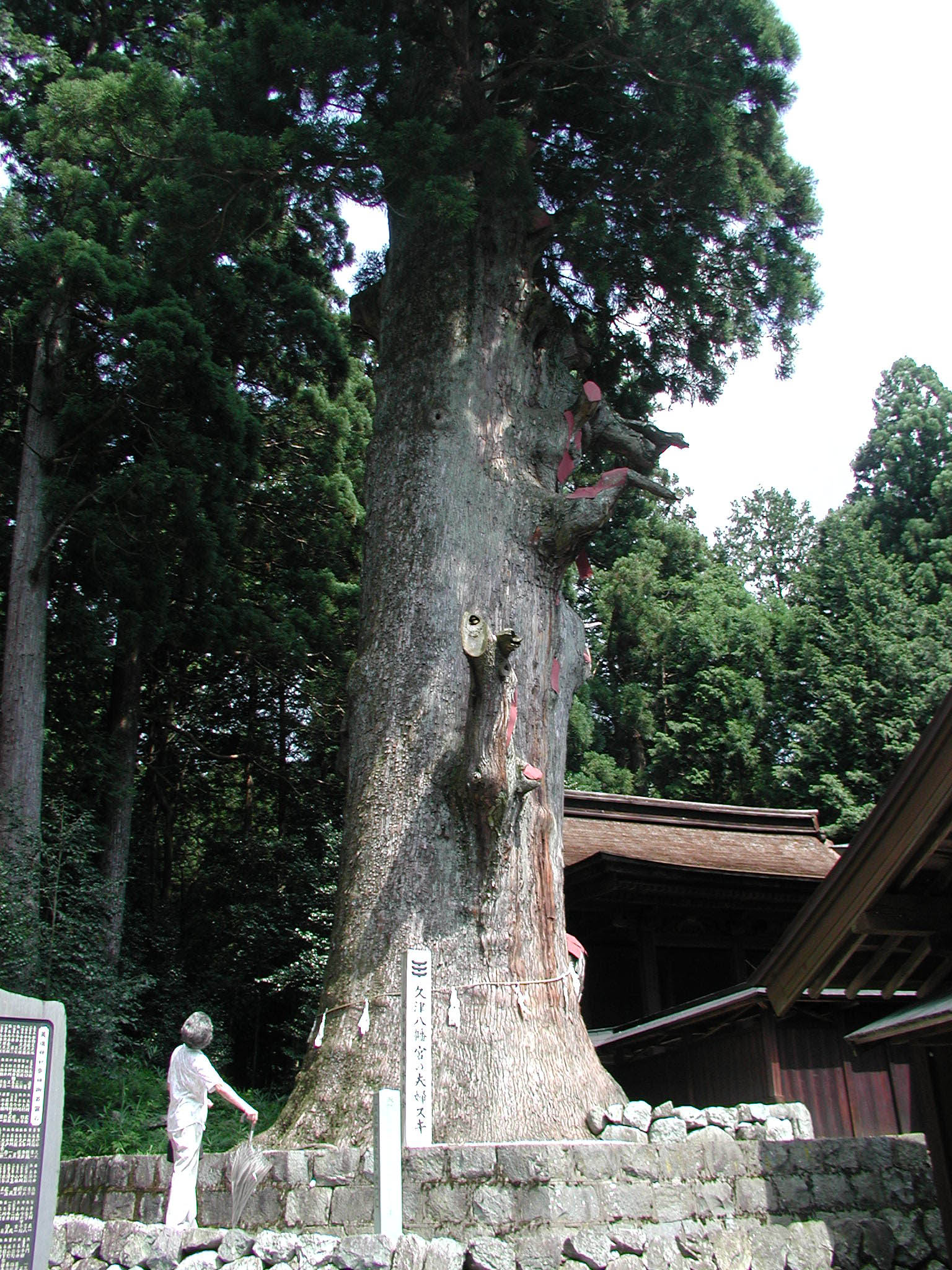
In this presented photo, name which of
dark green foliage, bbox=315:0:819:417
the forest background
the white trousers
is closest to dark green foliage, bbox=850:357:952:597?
the forest background

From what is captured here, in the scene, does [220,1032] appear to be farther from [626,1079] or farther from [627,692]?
[627,692]

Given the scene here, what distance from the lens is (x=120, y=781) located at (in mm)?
11938

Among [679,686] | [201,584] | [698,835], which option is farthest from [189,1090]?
[679,686]

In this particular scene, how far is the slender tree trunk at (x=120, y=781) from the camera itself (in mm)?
10766

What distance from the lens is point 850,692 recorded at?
58.9ft

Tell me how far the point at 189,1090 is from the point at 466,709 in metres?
2.47

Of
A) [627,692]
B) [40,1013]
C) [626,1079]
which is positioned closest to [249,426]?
[626,1079]

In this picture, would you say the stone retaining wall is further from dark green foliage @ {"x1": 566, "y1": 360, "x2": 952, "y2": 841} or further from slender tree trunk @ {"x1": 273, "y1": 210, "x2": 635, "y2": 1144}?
dark green foliage @ {"x1": 566, "y1": 360, "x2": 952, "y2": 841}

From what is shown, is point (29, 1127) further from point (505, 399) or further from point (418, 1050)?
point (505, 399)

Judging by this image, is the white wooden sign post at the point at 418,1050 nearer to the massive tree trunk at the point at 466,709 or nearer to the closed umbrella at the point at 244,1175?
the massive tree trunk at the point at 466,709

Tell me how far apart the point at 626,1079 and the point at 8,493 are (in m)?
8.84

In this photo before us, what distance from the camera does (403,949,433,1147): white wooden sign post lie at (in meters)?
4.86

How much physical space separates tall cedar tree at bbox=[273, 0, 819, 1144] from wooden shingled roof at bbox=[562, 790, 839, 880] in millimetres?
4681

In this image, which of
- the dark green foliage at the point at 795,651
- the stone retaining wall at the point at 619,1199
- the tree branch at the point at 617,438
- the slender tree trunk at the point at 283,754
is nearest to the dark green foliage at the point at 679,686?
the dark green foliage at the point at 795,651
